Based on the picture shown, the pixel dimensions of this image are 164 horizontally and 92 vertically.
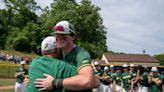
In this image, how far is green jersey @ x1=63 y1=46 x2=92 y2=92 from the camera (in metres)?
3.91

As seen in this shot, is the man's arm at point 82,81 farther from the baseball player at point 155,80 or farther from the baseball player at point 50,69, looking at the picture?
the baseball player at point 155,80

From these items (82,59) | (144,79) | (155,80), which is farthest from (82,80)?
(144,79)

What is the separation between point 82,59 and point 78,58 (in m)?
0.08

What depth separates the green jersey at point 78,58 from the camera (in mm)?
3906

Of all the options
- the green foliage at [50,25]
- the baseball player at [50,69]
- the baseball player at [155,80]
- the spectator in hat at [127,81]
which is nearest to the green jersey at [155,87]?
the baseball player at [155,80]

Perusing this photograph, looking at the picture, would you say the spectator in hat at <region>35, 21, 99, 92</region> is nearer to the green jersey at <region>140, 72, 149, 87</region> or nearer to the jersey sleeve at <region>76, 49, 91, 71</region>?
the jersey sleeve at <region>76, 49, 91, 71</region>

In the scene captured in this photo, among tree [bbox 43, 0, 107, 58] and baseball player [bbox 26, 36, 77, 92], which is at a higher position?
tree [bbox 43, 0, 107, 58]

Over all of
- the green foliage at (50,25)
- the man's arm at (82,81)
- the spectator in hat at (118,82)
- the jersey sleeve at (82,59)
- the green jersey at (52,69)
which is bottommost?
the spectator in hat at (118,82)

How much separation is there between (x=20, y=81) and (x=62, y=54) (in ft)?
44.4

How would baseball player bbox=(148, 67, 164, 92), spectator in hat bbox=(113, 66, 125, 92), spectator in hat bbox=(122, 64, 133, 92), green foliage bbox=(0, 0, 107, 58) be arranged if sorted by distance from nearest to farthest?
1. baseball player bbox=(148, 67, 164, 92)
2. spectator in hat bbox=(122, 64, 133, 92)
3. spectator in hat bbox=(113, 66, 125, 92)
4. green foliage bbox=(0, 0, 107, 58)

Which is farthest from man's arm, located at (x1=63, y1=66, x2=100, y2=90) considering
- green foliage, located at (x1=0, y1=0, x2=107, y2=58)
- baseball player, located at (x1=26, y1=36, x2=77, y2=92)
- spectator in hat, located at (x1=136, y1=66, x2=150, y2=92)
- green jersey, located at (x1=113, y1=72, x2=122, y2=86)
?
green foliage, located at (x1=0, y1=0, x2=107, y2=58)

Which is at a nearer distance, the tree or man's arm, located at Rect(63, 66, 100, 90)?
man's arm, located at Rect(63, 66, 100, 90)

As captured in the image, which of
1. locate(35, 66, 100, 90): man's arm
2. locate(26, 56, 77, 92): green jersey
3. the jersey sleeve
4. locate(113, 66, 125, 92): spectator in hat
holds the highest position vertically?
the jersey sleeve

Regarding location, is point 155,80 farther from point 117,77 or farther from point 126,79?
point 117,77
